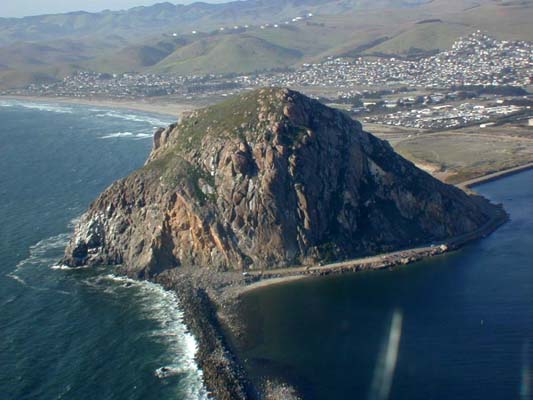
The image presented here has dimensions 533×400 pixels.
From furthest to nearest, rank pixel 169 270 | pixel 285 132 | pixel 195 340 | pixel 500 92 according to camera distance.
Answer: pixel 500 92
pixel 285 132
pixel 169 270
pixel 195 340

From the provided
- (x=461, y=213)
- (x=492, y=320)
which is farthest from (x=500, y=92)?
(x=492, y=320)

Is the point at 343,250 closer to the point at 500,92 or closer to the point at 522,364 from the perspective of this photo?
the point at 522,364

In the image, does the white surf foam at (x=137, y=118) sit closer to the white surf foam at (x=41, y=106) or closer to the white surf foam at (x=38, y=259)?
the white surf foam at (x=41, y=106)

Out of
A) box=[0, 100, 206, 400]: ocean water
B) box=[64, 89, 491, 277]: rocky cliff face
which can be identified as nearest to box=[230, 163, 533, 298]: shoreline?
box=[64, 89, 491, 277]: rocky cliff face

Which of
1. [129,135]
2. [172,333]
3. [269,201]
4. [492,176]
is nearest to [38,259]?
A: [172,333]

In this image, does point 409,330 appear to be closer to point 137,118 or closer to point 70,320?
point 70,320

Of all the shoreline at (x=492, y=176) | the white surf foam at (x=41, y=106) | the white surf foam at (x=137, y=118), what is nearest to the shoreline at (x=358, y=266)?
the shoreline at (x=492, y=176)
